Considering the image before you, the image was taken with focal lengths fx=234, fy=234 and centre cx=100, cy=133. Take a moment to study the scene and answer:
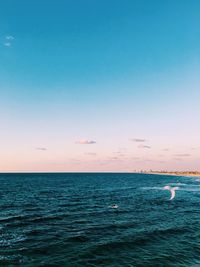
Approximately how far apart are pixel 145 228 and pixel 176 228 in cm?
485

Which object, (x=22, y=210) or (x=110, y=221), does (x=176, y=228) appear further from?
(x=22, y=210)

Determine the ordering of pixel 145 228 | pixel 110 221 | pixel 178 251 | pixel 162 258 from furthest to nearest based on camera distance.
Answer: pixel 110 221 → pixel 145 228 → pixel 178 251 → pixel 162 258

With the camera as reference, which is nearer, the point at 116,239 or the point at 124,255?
the point at 124,255

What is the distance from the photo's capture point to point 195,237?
3122 centimetres

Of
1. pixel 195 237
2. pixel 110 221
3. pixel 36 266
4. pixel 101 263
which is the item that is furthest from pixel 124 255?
pixel 110 221

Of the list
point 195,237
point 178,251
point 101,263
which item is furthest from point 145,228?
point 101,263

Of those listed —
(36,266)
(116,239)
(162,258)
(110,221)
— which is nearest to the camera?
(36,266)

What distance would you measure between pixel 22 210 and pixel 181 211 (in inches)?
1294

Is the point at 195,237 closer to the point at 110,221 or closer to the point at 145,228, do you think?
the point at 145,228

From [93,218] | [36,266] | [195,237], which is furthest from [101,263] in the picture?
[93,218]

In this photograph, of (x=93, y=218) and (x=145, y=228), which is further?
(x=93, y=218)

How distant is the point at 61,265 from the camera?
2197 cm

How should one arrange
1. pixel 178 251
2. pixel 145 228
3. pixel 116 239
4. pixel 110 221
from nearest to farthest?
pixel 178 251 → pixel 116 239 → pixel 145 228 → pixel 110 221

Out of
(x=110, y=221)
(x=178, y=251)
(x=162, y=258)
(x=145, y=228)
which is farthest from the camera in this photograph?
(x=110, y=221)
